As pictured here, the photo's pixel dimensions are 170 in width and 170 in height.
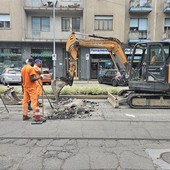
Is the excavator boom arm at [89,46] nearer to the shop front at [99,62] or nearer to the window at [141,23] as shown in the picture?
the shop front at [99,62]

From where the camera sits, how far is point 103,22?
24.2m

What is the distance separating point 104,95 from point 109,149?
654 cm

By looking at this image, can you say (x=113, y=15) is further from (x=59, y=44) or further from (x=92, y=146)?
(x=92, y=146)

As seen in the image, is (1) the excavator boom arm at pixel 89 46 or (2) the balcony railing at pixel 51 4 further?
(2) the balcony railing at pixel 51 4

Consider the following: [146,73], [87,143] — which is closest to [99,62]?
[146,73]

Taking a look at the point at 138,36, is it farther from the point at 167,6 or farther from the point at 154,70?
the point at 154,70

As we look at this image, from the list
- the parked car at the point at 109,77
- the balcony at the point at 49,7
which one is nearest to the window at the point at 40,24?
the balcony at the point at 49,7

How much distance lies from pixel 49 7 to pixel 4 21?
5.57 meters

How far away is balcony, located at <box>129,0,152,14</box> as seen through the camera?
2409 cm

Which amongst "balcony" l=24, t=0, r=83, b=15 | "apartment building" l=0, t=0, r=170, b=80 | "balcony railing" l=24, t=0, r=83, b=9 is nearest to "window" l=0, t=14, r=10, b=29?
"apartment building" l=0, t=0, r=170, b=80

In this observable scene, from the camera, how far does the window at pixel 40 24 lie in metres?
24.9

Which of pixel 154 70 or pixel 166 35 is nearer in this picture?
pixel 154 70

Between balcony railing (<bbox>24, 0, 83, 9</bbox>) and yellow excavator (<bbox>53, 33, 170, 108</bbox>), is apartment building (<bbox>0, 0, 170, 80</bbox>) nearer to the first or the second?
balcony railing (<bbox>24, 0, 83, 9</bbox>)

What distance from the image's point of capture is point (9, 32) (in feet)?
77.9
